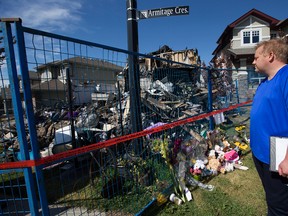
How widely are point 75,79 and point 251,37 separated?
2684cm

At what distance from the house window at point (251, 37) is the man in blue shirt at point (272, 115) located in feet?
85.6

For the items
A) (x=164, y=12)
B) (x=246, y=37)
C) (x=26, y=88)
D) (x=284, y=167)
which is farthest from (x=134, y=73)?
→ (x=246, y=37)

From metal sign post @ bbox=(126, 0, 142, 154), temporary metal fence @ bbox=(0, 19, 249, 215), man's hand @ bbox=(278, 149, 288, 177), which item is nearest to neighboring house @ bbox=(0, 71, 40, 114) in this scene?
temporary metal fence @ bbox=(0, 19, 249, 215)

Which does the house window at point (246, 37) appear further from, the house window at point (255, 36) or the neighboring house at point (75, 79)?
the neighboring house at point (75, 79)

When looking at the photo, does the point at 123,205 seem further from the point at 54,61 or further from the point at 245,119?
the point at 245,119

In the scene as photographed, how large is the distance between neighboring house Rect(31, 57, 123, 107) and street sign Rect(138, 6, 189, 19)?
1.26 m

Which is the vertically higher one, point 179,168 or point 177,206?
point 179,168

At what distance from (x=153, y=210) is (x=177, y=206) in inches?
14.3

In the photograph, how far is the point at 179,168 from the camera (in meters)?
3.55

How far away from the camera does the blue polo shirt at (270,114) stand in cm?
163

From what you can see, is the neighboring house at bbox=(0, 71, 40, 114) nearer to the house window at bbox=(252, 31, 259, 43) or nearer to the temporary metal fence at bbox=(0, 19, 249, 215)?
the temporary metal fence at bbox=(0, 19, 249, 215)

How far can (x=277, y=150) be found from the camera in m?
1.66

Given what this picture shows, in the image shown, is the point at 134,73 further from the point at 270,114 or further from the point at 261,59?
the point at 270,114

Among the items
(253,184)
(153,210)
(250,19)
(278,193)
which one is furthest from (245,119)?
(250,19)
